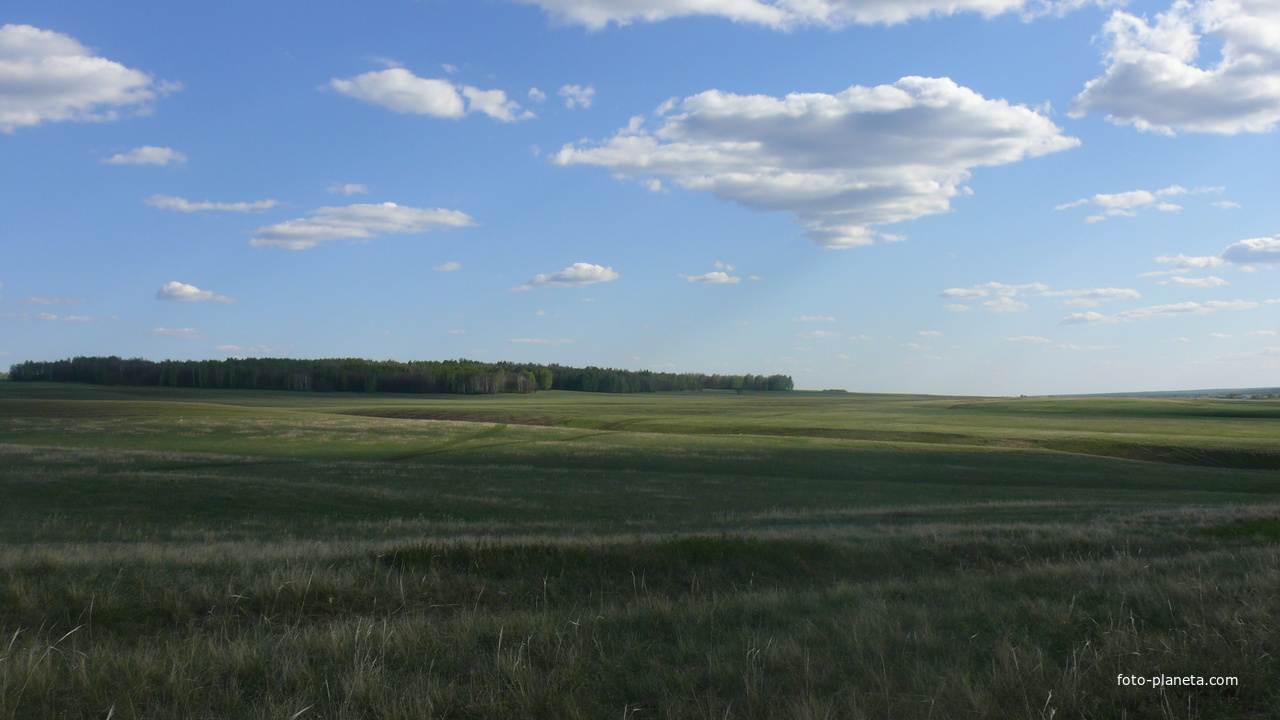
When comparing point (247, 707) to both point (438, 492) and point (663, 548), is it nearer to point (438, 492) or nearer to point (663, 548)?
point (663, 548)

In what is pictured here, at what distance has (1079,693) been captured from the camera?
5.02 meters

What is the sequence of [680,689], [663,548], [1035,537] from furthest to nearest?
1. [1035,537]
2. [663,548]
3. [680,689]

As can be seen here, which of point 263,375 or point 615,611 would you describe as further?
point 263,375

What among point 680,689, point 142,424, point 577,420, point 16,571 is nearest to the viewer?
point 680,689

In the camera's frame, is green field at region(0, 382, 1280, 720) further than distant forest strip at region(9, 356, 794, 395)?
No

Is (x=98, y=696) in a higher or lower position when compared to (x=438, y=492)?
higher

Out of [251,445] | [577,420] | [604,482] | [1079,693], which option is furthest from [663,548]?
[577,420]

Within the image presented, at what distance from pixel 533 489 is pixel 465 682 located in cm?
2619

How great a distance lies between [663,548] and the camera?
1209 centimetres

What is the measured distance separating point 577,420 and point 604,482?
48.9m

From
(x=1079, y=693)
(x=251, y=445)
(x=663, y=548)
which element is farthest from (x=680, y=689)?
(x=251, y=445)

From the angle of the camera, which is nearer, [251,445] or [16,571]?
[16,571]

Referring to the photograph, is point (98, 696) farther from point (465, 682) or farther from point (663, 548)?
point (663, 548)

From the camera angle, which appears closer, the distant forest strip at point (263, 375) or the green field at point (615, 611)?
the green field at point (615, 611)
